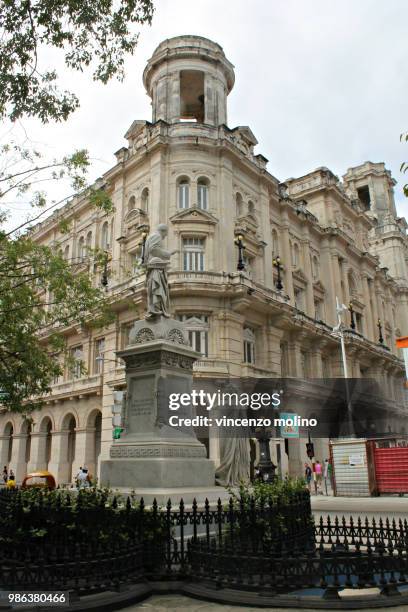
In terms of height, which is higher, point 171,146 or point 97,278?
point 171,146

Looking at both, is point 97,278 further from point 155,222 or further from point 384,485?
point 384,485

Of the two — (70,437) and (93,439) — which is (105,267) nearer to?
(93,439)

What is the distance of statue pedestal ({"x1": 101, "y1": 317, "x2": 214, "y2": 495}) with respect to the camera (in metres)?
8.97

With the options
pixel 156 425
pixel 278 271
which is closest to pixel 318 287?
pixel 278 271

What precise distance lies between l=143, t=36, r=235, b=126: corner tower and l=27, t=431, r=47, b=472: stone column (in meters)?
22.9

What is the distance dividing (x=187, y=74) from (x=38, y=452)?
27.4 metres

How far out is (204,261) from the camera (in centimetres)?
2859

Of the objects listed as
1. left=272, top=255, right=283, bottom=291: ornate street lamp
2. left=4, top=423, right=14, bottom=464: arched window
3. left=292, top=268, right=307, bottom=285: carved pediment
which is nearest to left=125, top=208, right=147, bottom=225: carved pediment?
left=272, top=255, right=283, bottom=291: ornate street lamp

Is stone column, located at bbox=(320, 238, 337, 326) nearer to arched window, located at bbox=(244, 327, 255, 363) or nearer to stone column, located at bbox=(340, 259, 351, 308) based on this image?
stone column, located at bbox=(340, 259, 351, 308)

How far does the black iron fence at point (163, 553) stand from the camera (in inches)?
208

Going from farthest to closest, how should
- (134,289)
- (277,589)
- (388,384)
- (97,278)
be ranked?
(388,384) → (97,278) → (134,289) → (277,589)

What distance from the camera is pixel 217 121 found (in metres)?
32.8

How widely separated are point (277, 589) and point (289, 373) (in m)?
28.2

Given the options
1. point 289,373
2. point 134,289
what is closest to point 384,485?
point 289,373
